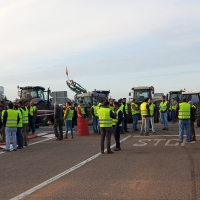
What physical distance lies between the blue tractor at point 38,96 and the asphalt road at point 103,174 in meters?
16.1

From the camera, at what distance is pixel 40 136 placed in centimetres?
1994

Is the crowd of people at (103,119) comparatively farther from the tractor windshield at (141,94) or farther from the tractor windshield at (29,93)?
the tractor windshield at (141,94)

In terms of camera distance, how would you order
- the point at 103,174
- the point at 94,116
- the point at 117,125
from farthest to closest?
the point at 94,116 → the point at 117,125 → the point at 103,174

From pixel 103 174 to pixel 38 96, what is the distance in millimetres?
22520

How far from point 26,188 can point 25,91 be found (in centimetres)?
2374

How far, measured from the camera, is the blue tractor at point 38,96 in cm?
2941

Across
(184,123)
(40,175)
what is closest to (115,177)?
(40,175)

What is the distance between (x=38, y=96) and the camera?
100 feet

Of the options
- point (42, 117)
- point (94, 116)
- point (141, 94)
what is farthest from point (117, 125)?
point (141, 94)

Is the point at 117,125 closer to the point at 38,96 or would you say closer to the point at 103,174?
the point at 103,174

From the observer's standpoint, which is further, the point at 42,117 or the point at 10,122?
the point at 42,117

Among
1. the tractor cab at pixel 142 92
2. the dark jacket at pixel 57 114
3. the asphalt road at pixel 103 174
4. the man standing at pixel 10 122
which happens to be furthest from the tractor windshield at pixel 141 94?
the man standing at pixel 10 122

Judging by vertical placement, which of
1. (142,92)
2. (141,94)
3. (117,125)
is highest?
(142,92)

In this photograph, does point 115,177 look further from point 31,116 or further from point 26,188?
point 31,116
